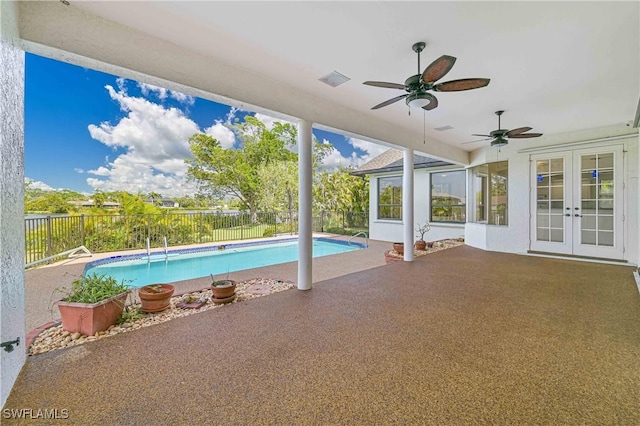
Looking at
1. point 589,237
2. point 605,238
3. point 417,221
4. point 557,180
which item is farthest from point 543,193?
point 417,221

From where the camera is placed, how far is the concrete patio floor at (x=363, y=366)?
1.74 metres

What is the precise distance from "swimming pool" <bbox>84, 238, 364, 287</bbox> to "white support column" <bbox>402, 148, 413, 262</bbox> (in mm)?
3506

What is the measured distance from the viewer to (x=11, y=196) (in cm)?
200

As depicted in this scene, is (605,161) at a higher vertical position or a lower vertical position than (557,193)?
higher

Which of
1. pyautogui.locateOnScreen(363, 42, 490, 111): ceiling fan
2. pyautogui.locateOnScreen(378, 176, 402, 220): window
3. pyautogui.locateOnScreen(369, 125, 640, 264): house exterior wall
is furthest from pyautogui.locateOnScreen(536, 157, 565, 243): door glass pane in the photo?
pyautogui.locateOnScreen(363, 42, 490, 111): ceiling fan

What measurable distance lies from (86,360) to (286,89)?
3788mm

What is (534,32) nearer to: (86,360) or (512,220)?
(86,360)

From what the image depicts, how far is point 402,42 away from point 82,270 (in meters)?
7.46

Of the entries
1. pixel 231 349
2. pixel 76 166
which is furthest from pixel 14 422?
pixel 76 166

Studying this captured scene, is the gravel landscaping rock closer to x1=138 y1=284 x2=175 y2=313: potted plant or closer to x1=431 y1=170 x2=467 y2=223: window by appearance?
x1=138 y1=284 x2=175 y2=313: potted plant

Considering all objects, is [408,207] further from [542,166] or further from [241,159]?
[241,159]

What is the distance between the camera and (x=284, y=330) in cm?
289

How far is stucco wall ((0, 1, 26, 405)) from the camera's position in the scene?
1.82m

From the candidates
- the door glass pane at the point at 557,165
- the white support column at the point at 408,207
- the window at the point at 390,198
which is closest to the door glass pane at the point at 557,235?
the door glass pane at the point at 557,165
